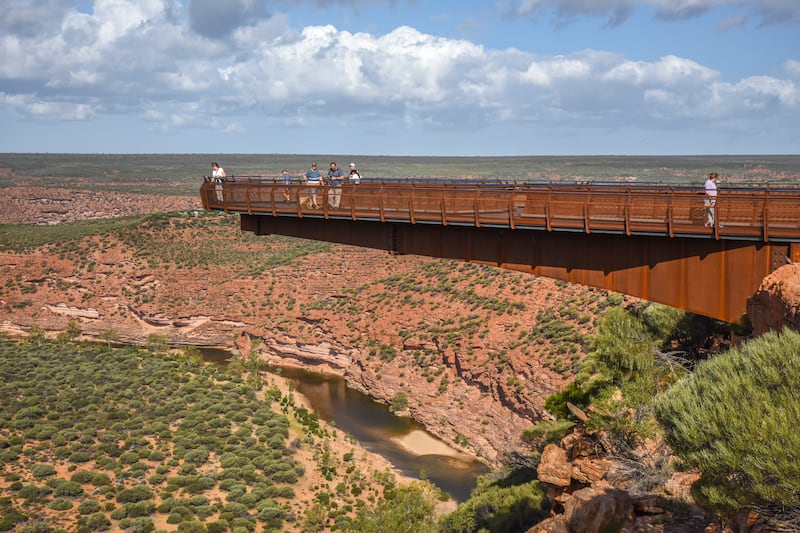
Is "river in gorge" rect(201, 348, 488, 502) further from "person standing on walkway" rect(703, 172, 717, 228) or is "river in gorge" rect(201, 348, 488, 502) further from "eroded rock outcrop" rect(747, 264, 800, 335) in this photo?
"eroded rock outcrop" rect(747, 264, 800, 335)

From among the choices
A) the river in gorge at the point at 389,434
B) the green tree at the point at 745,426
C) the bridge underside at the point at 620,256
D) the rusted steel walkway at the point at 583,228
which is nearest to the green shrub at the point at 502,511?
the river in gorge at the point at 389,434

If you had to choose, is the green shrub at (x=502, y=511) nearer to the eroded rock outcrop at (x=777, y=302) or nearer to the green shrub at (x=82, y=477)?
the eroded rock outcrop at (x=777, y=302)

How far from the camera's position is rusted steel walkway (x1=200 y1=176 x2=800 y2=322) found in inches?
743

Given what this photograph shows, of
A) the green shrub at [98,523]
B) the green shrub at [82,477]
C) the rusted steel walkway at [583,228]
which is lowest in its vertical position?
the green shrub at [98,523]

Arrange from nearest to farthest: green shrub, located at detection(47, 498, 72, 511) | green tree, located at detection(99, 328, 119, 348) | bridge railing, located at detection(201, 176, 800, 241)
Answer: bridge railing, located at detection(201, 176, 800, 241), green shrub, located at detection(47, 498, 72, 511), green tree, located at detection(99, 328, 119, 348)

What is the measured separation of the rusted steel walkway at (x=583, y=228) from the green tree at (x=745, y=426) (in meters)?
4.88

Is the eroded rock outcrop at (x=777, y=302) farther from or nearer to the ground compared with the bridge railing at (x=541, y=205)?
nearer to the ground

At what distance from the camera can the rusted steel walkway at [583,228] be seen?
18875 millimetres

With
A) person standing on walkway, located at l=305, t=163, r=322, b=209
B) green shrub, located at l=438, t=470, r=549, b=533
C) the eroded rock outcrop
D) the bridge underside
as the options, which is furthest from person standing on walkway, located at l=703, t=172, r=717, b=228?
green shrub, located at l=438, t=470, r=549, b=533

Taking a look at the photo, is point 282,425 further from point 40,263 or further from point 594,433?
point 40,263

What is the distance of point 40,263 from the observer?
76.4m

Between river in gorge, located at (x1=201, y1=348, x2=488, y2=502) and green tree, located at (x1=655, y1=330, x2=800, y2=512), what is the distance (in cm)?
2632

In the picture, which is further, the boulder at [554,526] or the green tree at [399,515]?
the green tree at [399,515]

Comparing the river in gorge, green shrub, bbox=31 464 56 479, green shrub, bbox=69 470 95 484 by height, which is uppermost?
green shrub, bbox=31 464 56 479
